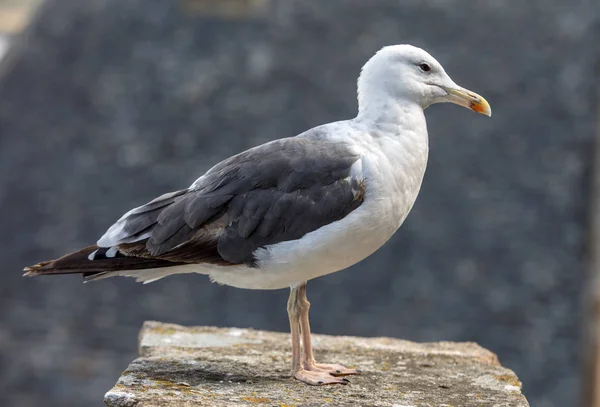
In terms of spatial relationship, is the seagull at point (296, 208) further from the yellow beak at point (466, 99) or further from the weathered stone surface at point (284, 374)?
the weathered stone surface at point (284, 374)

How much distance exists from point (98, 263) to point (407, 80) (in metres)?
1.71

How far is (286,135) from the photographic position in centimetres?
1702

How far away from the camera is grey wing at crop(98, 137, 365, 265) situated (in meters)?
5.71

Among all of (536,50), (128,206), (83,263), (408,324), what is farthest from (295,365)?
(536,50)

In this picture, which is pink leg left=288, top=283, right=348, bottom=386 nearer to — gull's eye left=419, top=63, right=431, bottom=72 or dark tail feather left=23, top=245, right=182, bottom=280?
dark tail feather left=23, top=245, right=182, bottom=280

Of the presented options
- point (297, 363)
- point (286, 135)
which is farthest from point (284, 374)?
point (286, 135)

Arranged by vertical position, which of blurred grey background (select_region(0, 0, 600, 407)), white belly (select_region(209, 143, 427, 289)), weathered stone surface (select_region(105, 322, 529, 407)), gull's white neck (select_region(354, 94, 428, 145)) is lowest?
weathered stone surface (select_region(105, 322, 529, 407))

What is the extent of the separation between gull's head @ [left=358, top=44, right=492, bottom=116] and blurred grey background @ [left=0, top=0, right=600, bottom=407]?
32.6ft

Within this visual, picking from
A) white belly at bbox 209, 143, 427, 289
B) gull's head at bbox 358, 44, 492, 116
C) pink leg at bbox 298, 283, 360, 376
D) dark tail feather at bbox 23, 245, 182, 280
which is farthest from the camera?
pink leg at bbox 298, 283, 360, 376

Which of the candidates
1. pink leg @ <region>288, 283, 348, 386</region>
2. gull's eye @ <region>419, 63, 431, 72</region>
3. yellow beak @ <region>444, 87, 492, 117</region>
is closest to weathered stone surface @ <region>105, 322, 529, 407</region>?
Result: pink leg @ <region>288, 283, 348, 386</region>

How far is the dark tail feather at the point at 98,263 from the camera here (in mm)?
5840

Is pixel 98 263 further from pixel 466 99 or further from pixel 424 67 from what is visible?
pixel 466 99

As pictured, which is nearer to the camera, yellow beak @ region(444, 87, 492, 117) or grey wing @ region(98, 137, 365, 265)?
grey wing @ region(98, 137, 365, 265)

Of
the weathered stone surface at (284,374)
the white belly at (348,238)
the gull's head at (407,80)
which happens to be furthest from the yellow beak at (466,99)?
the weathered stone surface at (284,374)
